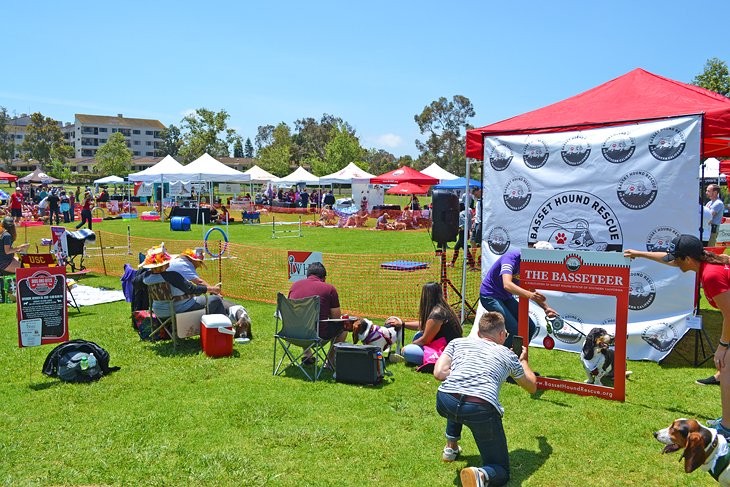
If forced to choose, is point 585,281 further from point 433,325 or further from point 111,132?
point 111,132

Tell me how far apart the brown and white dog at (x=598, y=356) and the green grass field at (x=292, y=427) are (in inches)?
10.8

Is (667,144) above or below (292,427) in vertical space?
above

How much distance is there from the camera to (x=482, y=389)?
3676 millimetres

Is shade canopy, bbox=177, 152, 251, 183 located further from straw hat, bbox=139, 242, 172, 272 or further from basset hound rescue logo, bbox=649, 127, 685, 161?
basset hound rescue logo, bbox=649, 127, 685, 161

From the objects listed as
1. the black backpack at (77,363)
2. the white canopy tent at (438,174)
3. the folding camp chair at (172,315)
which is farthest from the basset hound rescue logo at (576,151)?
the white canopy tent at (438,174)

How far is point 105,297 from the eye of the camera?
34.8 ft

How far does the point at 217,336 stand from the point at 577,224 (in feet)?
14.6

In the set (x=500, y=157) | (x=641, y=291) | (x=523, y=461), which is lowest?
(x=523, y=461)

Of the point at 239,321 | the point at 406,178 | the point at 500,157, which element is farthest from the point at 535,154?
the point at 406,178

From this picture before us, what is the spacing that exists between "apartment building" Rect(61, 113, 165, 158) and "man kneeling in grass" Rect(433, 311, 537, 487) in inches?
4896

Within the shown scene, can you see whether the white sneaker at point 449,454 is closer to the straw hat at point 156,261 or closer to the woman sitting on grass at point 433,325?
the woman sitting on grass at point 433,325

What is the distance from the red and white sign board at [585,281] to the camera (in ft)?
17.0

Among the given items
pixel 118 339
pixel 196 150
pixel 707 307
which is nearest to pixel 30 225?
pixel 118 339

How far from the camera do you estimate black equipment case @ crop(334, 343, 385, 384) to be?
5.84m
